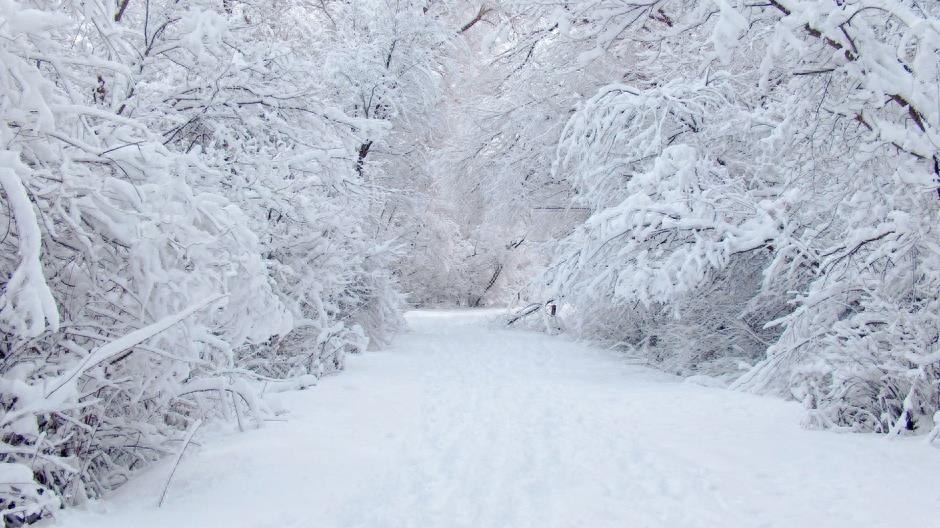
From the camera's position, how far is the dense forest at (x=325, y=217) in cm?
342

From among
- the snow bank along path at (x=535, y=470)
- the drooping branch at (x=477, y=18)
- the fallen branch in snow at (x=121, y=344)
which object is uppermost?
the drooping branch at (x=477, y=18)

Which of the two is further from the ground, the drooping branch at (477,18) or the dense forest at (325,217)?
the drooping branch at (477,18)

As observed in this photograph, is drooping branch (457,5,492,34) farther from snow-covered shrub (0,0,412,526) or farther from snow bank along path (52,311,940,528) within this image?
snow-covered shrub (0,0,412,526)

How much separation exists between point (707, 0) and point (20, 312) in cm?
409

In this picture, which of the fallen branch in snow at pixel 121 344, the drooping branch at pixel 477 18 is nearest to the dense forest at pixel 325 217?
the fallen branch in snow at pixel 121 344

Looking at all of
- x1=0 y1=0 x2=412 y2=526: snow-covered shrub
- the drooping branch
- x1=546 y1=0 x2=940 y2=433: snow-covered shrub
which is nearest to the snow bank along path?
x1=0 y1=0 x2=412 y2=526: snow-covered shrub

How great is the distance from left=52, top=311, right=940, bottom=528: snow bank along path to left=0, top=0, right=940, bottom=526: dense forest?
1.32 ft

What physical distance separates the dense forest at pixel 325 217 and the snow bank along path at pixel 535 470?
0.40 metres

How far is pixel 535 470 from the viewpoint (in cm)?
467

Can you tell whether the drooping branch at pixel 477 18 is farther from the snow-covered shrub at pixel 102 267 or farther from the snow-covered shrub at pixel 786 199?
the snow-covered shrub at pixel 102 267

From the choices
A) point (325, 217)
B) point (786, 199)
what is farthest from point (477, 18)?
point (786, 199)

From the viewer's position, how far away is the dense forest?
3.42 metres

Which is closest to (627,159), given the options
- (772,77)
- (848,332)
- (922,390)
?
(772,77)

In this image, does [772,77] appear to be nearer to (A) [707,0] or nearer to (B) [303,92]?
(A) [707,0]
